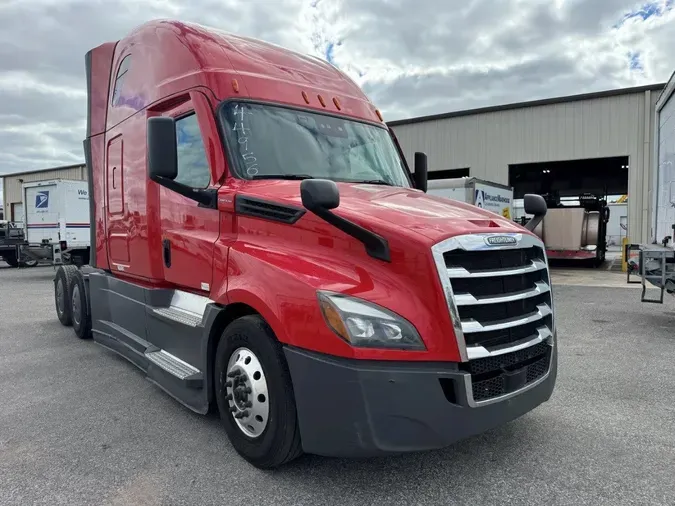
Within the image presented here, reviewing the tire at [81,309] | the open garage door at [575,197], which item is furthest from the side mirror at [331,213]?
the open garage door at [575,197]

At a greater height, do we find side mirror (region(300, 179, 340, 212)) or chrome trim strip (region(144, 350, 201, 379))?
side mirror (region(300, 179, 340, 212))

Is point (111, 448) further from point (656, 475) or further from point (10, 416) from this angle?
point (656, 475)

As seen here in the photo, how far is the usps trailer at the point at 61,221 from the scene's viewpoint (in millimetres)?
16312

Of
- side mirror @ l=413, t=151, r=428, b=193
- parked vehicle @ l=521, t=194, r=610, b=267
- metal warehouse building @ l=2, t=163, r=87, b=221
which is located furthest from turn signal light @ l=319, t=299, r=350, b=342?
metal warehouse building @ l=2, t=163, r=87, b=221

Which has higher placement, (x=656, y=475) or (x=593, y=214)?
(x=593, y=214)

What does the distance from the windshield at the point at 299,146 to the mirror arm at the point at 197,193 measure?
28 cm

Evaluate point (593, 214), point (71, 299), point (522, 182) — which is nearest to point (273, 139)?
point (71, 299)

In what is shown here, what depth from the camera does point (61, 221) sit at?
16.3 meters

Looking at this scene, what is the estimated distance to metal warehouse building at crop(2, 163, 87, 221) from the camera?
41.1m

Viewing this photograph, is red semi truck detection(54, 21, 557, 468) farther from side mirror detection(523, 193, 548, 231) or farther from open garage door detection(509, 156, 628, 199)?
open garage door detection(509, 156, 628, 199)

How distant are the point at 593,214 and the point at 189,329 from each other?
2075 centimetres

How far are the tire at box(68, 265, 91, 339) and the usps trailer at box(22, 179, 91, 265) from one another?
32.2ft

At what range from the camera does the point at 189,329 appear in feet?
12.6

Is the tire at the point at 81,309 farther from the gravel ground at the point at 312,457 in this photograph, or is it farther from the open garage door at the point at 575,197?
the open garage door at the point at 575,197
